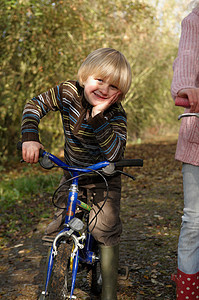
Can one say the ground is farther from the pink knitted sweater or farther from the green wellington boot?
the pink knitted sweater

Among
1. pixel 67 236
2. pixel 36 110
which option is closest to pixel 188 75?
pixel 36 110

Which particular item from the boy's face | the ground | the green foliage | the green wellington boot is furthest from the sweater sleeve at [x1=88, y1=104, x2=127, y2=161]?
the green foliage

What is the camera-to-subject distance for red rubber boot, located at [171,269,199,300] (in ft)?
7.07

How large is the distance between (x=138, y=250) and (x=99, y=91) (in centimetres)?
196

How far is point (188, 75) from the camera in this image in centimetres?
191

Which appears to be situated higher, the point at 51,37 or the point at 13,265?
the point at 51,37

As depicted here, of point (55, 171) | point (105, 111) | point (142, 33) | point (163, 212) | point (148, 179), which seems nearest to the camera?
point (105, 111)

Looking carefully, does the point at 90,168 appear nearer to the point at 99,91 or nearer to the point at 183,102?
the point at 99,91

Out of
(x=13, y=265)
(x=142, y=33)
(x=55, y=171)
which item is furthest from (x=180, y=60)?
(x=142, y=33)

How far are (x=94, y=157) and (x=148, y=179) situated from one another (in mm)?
4758

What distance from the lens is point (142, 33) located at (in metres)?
9.98

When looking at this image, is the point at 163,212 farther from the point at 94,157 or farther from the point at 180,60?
the point at 180,60

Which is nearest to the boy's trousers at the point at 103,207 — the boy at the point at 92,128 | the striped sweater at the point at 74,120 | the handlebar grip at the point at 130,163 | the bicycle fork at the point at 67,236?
the boy at the point at 92,128

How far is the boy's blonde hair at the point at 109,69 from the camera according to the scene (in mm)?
2021
